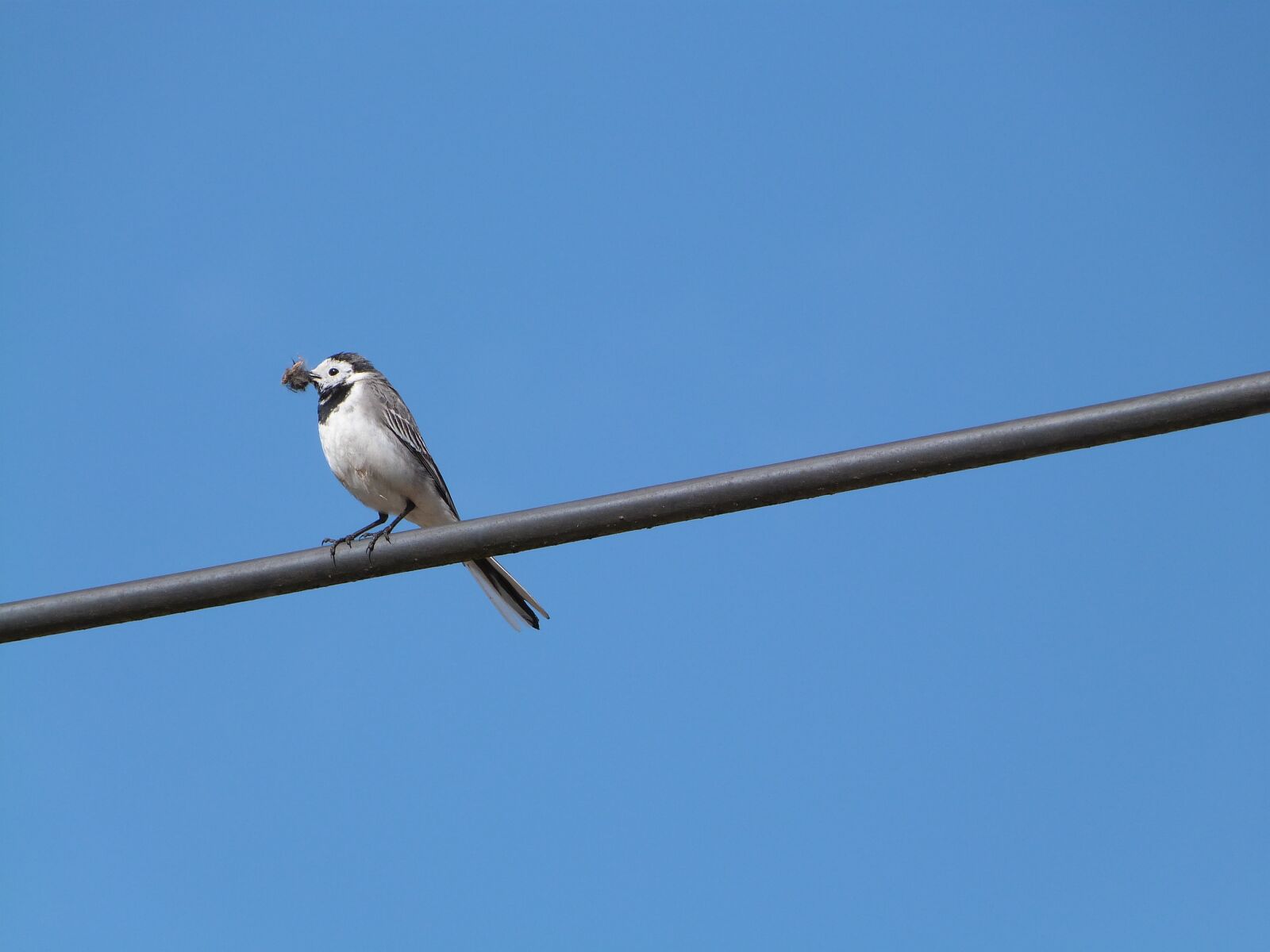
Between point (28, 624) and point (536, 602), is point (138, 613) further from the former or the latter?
point (536, 602)

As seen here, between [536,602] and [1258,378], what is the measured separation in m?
4.06

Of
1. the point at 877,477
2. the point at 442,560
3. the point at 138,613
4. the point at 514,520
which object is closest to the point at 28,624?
the point at 138,613

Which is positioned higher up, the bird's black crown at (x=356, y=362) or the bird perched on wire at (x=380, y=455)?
the bird's black crown at (x=356, y=362)

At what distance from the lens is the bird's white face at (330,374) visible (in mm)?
8727

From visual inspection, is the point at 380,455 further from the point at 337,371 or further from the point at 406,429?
the point at 337,371

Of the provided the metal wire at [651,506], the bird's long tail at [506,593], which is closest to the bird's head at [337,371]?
the bird's long tail at [506,593]

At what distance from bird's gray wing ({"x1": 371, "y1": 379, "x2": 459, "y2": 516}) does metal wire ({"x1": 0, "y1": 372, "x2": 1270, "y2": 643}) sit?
380 cm

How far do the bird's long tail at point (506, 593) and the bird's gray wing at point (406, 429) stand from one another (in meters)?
1.33

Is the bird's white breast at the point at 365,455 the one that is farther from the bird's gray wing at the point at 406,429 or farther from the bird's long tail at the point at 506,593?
the bird's long tail at the point at 506,593

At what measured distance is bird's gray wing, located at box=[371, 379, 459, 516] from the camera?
8.24m

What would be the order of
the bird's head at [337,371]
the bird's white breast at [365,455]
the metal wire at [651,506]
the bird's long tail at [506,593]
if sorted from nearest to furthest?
the metal wire at [651,506] → the bird's long tail at [506,593] → the bird's white breast at [365,455] → the bird's head at [337,371]

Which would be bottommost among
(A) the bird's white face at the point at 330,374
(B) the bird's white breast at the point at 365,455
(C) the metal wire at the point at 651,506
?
(C) the metal wire at the point at 651,506

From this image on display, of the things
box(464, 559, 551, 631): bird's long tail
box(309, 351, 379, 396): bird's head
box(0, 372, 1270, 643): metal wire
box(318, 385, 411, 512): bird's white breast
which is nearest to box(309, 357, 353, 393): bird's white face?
box(309, 351, 379, 396): bird's head

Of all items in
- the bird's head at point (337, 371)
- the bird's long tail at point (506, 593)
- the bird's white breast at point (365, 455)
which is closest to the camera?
the bird's long tail at point (506, 593)
